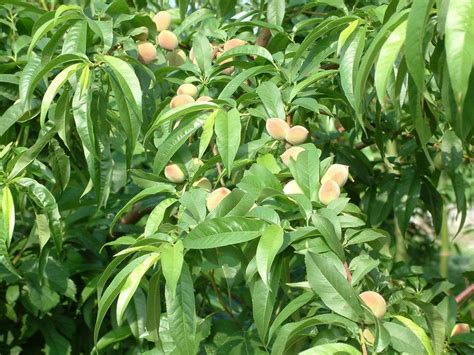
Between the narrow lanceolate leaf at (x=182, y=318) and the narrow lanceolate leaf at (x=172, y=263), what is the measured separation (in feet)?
0.09

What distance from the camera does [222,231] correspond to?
875 millimetres

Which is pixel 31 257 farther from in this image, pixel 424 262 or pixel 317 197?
pixel 424 262

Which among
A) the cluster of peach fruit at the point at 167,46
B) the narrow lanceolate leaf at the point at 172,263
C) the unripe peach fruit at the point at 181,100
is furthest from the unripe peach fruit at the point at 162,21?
the narrow lanceolate leaf at the point at 172,263

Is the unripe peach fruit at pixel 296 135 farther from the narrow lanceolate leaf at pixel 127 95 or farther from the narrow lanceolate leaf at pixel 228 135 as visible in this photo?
the narrow lanceolate leaf at pixel 127 95

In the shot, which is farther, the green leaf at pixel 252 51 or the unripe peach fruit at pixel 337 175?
the green leaf at pixel 252 51

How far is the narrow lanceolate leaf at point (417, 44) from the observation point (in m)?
0.69

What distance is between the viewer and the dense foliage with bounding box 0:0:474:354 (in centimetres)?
84

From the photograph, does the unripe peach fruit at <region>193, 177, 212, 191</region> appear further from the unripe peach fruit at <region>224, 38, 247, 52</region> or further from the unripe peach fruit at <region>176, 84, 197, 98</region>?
the unripe peach fruit at <region>224, 38, 247, 52</region>

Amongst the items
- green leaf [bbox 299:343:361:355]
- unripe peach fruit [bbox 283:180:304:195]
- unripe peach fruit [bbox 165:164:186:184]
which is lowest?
unripe peach fruit [bbox 165:164:186:184]

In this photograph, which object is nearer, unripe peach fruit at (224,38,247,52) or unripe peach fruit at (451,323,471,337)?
unripe peach fruit at (451,323,471,337)

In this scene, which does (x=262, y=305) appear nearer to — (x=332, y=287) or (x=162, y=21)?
(x=332, y=287)

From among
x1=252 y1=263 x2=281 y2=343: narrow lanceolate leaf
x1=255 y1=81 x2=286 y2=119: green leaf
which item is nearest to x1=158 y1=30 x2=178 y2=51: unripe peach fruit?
x1=255 y1=81 x2=286 y2=119: green leaf

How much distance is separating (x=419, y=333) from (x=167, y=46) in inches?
26.7

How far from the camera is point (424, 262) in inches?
116
